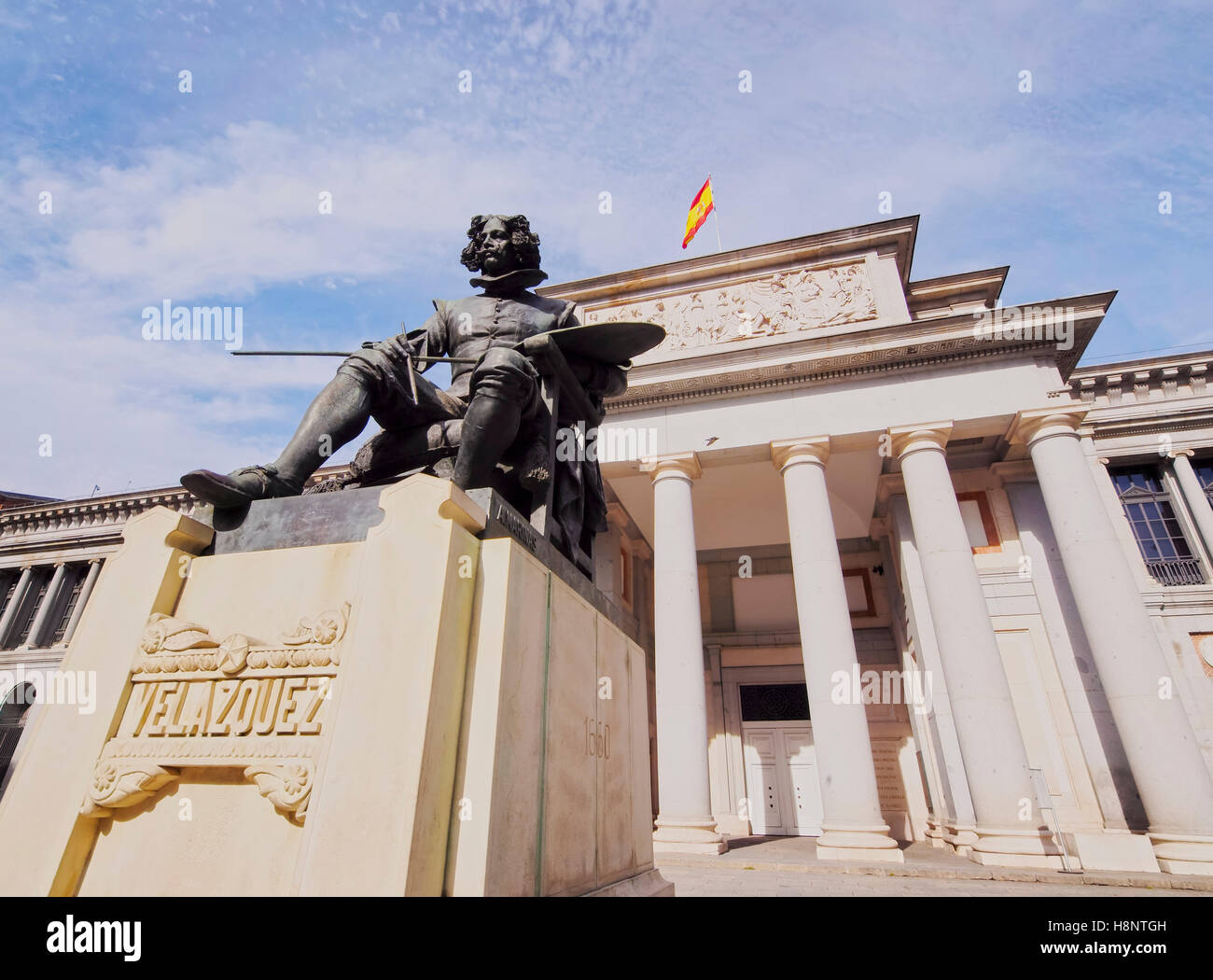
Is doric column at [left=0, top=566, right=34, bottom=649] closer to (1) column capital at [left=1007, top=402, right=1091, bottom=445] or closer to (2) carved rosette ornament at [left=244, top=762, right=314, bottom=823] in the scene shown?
(2) carved rosette ornament at [left=244, top=762, right=314, bottom=823]

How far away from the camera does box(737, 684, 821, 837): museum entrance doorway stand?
2053 centimetres

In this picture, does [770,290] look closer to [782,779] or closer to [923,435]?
[923,435]

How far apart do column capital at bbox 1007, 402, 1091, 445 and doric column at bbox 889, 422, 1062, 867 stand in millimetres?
1668

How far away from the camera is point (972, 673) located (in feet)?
43.2

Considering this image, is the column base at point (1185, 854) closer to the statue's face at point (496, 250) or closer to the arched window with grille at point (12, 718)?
the statue's face at point (496, 250)

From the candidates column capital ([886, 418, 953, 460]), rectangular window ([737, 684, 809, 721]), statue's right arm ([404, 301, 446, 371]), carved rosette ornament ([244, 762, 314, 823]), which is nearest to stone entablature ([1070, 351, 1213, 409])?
column capital ([886, 418, 953, 460])

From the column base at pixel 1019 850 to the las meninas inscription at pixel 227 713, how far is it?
44.9 ft

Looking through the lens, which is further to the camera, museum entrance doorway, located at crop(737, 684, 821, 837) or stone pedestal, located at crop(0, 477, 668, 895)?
museum entrance doorway, located at crop(737, 684, 821, 837)

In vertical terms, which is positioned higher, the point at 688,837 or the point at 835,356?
the point at 835,356

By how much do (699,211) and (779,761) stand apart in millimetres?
18438

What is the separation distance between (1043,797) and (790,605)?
36.7 feet

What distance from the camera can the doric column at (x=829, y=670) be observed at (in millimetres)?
12414

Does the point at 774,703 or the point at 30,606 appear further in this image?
the point at 30,606

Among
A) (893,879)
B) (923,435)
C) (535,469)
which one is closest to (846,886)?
(893,879)
